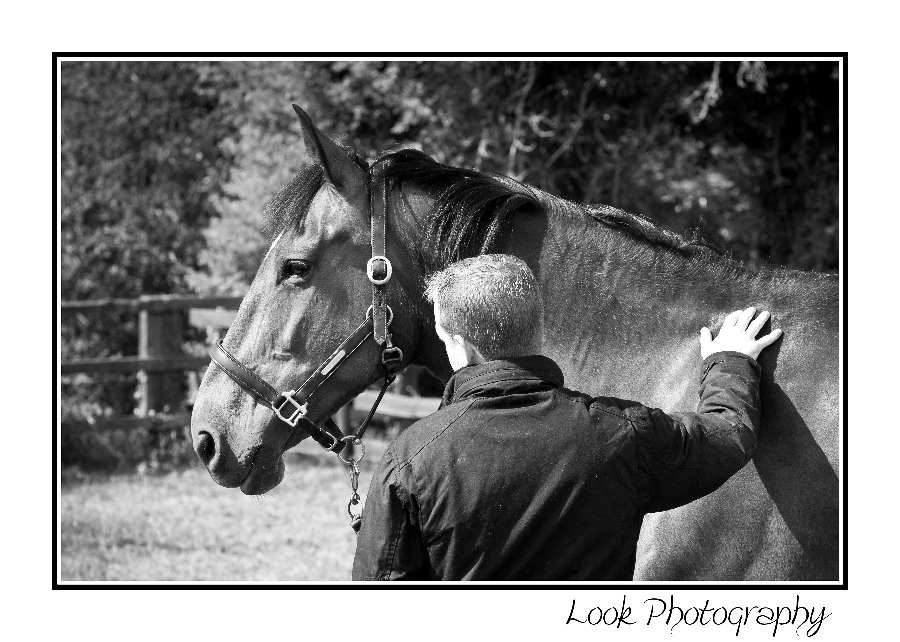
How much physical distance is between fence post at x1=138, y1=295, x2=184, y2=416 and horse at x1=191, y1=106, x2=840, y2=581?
6853 mm

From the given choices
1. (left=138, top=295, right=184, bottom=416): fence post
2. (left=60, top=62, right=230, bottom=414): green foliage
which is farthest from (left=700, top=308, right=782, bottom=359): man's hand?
(left=60, top=62, right=230, bottom=414): green foliage

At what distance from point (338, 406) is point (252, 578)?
332cm

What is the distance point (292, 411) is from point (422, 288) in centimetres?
55

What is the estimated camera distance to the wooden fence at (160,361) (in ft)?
29.6

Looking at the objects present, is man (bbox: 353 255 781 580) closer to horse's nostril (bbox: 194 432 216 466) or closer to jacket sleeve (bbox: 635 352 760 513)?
jacket sleeve (bbox: 635 352 760 513)

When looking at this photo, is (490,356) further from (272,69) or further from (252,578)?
(272,69)

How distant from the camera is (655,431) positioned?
2.09 meters

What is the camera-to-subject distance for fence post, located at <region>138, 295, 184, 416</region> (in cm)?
933

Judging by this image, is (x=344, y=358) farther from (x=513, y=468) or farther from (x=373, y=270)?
(x=513, y=468)

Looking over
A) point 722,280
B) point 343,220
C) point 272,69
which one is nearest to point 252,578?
point 343,220

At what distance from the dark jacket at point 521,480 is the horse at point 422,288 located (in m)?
0.48

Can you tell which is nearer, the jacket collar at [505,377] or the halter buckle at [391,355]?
the jacket collar at [505,377]

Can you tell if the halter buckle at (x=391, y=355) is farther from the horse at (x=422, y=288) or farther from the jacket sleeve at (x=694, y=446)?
the jacket sleeve at (x=694, y=446)

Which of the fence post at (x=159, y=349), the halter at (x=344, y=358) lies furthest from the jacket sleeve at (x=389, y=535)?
the fence post at (x=159, y=349)
